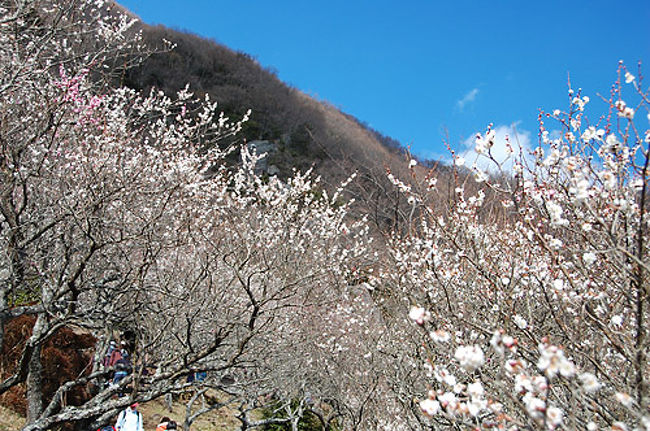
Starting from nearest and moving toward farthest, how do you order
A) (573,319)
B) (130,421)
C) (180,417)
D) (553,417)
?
(553,417), (573,319), (130,421), (180,417)

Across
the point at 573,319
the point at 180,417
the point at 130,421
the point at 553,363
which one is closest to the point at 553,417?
the point at 553,363

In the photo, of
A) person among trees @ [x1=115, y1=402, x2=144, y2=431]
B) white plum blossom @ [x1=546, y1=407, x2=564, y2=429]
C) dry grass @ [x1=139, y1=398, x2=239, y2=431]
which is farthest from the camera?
dry grass @ [x1=139, y1=398, x2=239, y2=431]

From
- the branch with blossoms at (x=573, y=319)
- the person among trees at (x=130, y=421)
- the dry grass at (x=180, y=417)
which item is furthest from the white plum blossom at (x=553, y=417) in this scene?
the dry grass at (x=180, y=417)

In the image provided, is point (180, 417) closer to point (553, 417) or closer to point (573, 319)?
point (573, 319)

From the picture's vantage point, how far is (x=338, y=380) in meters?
8.37

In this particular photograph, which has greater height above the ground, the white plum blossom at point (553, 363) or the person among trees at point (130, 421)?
the white plum blossom at point (553, 363)

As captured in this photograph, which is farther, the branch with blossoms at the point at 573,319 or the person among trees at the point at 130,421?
the person among trees at the point at 130,421

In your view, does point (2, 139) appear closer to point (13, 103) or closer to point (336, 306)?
point (13, 103)

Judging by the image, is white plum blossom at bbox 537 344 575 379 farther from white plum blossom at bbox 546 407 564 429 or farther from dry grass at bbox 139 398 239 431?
dry grass at bbox 139 398 239 431

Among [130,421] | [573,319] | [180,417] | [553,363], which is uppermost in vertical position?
[573,319]

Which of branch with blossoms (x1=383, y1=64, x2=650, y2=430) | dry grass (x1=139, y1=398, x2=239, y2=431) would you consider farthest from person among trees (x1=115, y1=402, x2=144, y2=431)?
branch with blossoms (x1=383, y1=64, x2=650, y2=430)

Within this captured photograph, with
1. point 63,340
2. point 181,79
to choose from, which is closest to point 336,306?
point 63,340

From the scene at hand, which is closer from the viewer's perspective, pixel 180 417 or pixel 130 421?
pixel 130 421

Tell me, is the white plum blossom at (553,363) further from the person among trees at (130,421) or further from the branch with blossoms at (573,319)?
the person among trees at (130,421)
